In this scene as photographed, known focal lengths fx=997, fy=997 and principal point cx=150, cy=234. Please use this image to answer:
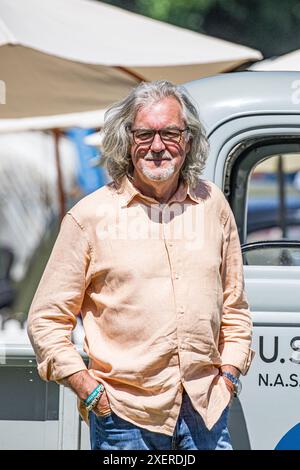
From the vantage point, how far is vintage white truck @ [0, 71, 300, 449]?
3223mm

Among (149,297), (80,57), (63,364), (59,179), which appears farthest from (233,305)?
(59,179)

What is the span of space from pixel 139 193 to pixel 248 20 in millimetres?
19695

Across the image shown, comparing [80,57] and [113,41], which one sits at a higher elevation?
[113,41]

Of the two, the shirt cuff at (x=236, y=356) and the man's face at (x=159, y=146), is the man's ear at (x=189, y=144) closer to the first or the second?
the man's face at (x=159, y=146)

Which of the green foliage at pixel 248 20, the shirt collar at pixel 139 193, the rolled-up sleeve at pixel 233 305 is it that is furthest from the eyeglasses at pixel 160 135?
the green foliage at pixel 248 20

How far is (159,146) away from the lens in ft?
9.32

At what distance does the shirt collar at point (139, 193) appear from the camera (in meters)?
2.88

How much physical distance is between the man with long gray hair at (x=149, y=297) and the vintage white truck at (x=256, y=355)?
309 mm

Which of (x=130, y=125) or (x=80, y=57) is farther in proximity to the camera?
(x=80, y=57)

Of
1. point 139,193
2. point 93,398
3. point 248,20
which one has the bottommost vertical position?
point 93,398

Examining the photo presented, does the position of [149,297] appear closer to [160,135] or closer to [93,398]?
[93,398]

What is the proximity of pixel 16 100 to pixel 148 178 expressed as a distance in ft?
14.2
